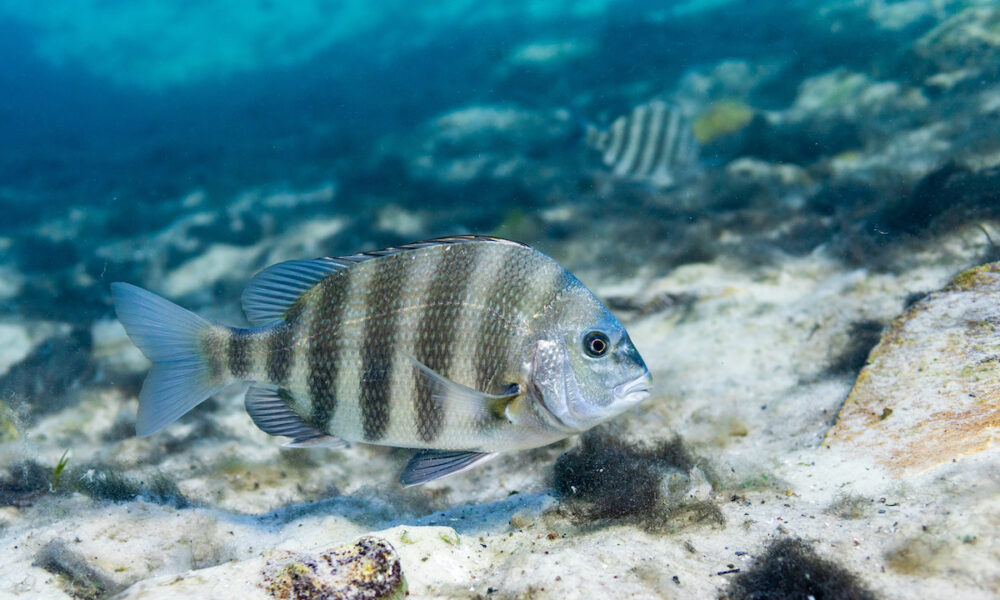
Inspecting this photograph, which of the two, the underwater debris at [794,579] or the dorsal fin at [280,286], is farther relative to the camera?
the dorsal fin at [280,286]

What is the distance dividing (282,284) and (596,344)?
1.49m

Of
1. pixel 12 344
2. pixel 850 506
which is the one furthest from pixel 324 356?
pixel 12 344

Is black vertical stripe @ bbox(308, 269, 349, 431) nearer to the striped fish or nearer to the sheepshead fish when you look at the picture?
the sheepshead fish

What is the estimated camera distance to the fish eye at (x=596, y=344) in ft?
7.38

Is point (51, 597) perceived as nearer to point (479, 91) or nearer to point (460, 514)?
point (460, 514)

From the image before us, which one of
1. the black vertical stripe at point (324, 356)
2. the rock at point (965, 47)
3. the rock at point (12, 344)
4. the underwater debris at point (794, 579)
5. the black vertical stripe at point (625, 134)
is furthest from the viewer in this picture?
the rock at point (965, 47)

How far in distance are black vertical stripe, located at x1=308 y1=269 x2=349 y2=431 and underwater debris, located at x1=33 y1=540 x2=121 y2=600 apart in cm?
111

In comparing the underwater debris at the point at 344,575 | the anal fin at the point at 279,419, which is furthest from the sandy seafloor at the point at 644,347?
the anal fin at the point at 279,419

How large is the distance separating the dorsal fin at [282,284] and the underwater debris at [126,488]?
4.62 feet

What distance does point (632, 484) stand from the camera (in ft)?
8.64

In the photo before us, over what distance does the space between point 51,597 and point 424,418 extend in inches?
65.5

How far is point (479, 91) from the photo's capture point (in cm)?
1531

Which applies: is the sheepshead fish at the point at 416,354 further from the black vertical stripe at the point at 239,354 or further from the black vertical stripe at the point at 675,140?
the black vertical stripe at the point at 675,140

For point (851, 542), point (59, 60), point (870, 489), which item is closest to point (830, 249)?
point (870, 489)
